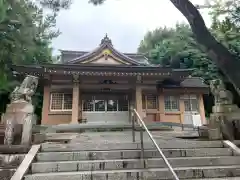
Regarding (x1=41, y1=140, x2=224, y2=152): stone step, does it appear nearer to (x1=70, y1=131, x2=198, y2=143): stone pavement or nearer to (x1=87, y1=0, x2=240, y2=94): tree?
(x1=70, y1=131, x2=198, y2=143): stone pavement

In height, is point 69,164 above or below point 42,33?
below

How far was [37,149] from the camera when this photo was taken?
428 cm

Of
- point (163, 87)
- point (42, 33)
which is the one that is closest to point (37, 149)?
point (163, 87)

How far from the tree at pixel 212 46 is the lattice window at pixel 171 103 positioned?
11.4 metres

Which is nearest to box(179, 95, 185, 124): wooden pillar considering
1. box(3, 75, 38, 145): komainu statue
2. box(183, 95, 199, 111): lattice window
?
box(183, 95, 199, 111): lattice window

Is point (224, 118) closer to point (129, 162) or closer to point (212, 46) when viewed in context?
point (212, 46)

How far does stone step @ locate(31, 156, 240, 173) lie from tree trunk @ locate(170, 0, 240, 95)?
5.25 feet

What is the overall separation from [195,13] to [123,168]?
380cm

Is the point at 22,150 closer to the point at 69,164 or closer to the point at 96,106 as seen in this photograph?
the point at 69,164

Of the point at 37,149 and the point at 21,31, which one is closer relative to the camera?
the point at 37,149

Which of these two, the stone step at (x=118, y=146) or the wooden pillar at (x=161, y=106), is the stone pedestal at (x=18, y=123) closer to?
the stone step at (x=118, y=146)

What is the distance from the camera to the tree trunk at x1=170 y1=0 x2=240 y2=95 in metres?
4.32

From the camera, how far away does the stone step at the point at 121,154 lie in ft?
13.7

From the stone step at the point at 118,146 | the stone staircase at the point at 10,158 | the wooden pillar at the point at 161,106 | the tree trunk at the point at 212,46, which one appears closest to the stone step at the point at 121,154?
the stone step at the point at 118,146
